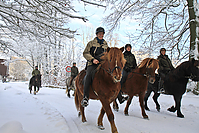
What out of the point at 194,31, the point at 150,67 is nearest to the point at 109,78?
the point at 150,67

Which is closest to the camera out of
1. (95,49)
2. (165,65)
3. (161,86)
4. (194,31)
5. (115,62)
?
(115,62)

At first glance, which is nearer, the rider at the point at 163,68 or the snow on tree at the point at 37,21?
the snow on tree at the point at 37,21

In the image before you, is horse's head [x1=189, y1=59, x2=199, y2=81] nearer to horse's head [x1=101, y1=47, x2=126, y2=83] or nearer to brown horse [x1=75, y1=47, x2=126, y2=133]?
brown horse [x1=75, y1=47, x2=126, y2=133]

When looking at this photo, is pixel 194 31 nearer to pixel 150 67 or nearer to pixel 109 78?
pixel 150 67

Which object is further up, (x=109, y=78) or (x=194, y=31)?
(x=194, y=31)

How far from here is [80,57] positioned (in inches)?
970

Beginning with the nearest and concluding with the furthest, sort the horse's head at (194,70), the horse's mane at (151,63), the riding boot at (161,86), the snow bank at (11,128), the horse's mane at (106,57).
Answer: the snow bank at (11,128), the horse's mane at (106,57), the horse's head at (194,70), the horse's mane at (151,63), the riding boot at (161,86)

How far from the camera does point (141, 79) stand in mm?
5184

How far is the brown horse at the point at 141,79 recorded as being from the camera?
5023 millimetres

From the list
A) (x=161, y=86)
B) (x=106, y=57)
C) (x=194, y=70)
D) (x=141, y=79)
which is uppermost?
(x=106, y=57)

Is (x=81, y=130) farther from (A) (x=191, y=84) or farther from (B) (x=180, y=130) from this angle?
(A) (x=191, y=84)

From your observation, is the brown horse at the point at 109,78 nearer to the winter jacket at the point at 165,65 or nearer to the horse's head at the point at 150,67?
the horse's head at the point at 150,67

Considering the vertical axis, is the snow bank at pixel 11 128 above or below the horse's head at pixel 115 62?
below

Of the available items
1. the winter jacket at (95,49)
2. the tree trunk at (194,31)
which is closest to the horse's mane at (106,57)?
the winter jacket at (95,49)
